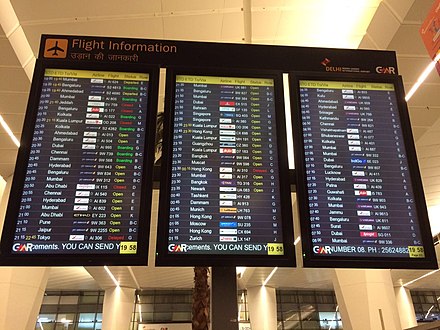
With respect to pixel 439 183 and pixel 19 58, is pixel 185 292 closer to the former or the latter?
pixel 439 183

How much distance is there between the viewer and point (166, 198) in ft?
7.89

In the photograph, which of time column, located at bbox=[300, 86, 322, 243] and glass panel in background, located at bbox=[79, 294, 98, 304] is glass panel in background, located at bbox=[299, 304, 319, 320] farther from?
time column, located at bbox=[300, 86, 322, 243]

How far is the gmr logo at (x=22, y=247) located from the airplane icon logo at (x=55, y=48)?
1.30 m

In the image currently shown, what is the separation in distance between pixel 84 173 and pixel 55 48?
0.96 metres

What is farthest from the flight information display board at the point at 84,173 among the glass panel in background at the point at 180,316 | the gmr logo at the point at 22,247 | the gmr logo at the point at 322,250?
the glass panel in background at the point at 180,316

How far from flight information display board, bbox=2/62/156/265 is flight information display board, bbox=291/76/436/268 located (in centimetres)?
101

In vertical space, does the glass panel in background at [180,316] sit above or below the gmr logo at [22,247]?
above

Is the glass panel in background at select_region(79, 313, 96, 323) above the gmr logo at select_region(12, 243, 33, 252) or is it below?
above

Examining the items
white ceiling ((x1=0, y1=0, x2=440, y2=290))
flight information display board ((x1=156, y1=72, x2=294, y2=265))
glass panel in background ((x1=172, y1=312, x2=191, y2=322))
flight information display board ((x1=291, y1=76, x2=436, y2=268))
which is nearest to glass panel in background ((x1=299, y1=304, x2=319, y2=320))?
glass panel in background ((x1=172, y1=312, x2=191, y2=322))

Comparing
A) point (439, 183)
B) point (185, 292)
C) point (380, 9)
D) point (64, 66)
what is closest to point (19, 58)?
point (64, 66)

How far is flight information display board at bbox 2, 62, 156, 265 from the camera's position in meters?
2.25

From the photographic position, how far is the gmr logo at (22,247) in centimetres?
222

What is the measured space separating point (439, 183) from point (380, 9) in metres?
7.49

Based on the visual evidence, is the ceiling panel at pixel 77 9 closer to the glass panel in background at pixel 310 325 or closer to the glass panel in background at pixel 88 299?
the glass panel in background at pixel 88 299
